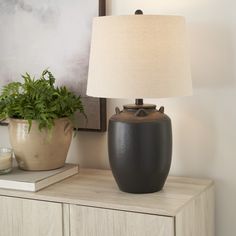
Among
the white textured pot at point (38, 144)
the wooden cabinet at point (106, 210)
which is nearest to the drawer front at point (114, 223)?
the wooden cabinet at point (106, 210)

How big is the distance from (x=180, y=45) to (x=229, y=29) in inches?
9.9

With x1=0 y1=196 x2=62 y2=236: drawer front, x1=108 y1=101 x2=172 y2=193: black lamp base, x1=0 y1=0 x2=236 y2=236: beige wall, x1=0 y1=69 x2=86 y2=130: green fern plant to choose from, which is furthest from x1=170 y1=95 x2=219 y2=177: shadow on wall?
x1=0 y1=196 x2=62 y2=236: drawer front

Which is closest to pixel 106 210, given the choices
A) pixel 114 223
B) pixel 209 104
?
pixel 114 223

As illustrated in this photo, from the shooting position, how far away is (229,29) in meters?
1.54

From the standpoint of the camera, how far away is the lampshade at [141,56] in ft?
4.33

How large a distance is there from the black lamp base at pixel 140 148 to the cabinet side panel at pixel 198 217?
0.41ft

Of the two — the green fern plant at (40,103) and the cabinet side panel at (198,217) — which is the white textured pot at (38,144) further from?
the cabinet side panel at (198,217)

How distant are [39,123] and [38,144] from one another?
7cm

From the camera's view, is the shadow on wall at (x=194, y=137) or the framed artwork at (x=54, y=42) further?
the framed artwork at (x=54, y=42)

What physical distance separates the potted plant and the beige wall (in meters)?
0.32

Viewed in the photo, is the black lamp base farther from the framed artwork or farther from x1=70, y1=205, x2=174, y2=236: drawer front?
the framed artwork

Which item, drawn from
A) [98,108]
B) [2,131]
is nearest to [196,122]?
[98,108]

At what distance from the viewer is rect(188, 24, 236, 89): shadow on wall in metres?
1.55

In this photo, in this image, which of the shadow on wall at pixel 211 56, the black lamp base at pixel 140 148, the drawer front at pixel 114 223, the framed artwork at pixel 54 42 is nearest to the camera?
the drawer front at pixel 114 223
